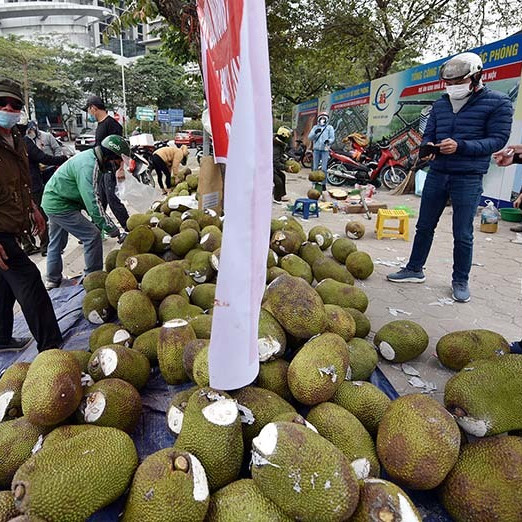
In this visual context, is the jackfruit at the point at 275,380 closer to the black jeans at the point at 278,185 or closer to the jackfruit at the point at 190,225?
the jackfruit at the point at 190,225

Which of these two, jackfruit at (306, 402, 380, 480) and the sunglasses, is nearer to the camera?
jackfruit at (306, 402, 380, 480)

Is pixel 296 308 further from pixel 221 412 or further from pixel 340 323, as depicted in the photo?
pixel 221 412

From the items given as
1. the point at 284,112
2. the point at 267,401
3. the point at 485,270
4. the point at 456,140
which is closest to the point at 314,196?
the point at 485,270

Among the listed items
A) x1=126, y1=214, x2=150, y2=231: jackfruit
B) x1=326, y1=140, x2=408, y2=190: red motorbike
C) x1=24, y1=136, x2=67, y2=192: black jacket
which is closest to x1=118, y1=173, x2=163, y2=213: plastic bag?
x1=24, y1=136, x2=67, y2=192: black jacket

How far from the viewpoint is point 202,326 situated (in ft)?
6.28

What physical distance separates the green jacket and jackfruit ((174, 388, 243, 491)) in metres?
2.44

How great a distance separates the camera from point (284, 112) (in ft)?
91.4

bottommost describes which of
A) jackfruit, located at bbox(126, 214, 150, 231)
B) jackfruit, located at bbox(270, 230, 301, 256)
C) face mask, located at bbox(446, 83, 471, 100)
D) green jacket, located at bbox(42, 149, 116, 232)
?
jackfruit, located at bbox(270, 230, 301, 256)

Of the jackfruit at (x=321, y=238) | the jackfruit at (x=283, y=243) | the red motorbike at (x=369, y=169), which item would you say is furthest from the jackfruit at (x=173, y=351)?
the red motorbike at (x=369, y=169)

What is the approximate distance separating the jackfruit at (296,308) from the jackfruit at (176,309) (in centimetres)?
50

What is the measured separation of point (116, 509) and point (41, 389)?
46cm

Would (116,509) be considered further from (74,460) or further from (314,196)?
(314,196)

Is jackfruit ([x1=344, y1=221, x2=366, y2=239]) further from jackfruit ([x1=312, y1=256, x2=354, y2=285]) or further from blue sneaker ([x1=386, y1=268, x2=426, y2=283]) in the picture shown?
jackfruit ([x1=312, y1=256, x2=354, y2=285])

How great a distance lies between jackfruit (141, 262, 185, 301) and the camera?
2289mm
